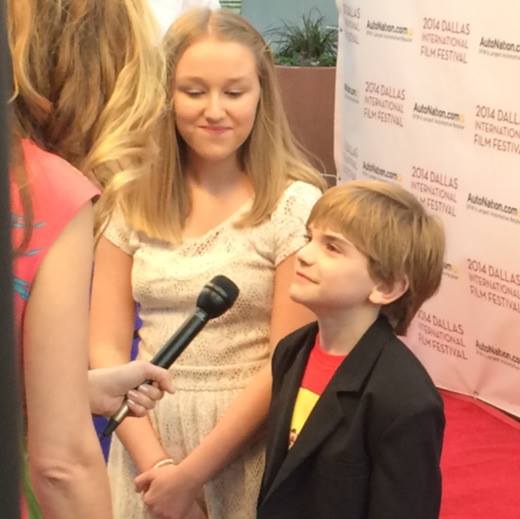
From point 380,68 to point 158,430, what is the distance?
6.25 ft

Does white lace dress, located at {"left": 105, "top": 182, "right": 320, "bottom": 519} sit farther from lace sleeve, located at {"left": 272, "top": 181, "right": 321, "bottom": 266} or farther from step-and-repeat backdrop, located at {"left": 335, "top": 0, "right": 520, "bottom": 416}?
step-and-repeat backdrop, located at {"left": 335, "top": 0, "right": 520, "bottom": 416}

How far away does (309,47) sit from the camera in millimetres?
5289

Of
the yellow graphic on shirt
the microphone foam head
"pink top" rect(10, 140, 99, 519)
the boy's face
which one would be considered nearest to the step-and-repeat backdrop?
the boy's face

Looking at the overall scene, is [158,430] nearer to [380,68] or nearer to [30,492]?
[30,492]

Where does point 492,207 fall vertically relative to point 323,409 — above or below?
below

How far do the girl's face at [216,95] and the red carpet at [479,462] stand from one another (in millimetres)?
1345

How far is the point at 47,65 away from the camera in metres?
0.98

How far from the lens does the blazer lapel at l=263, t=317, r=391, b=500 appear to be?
1.48 meters

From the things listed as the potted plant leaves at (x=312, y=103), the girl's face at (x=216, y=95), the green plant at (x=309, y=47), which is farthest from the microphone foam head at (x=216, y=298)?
the green plant at (x=309, y=47)

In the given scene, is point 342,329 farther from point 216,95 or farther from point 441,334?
point 441,334

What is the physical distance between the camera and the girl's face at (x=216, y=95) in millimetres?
1666

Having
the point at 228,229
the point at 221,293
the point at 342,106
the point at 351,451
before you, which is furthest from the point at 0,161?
the point at 342,106

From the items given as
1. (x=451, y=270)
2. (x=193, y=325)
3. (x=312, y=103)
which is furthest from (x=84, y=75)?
(x=312, y=103)

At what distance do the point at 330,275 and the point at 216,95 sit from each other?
14.6 inches
